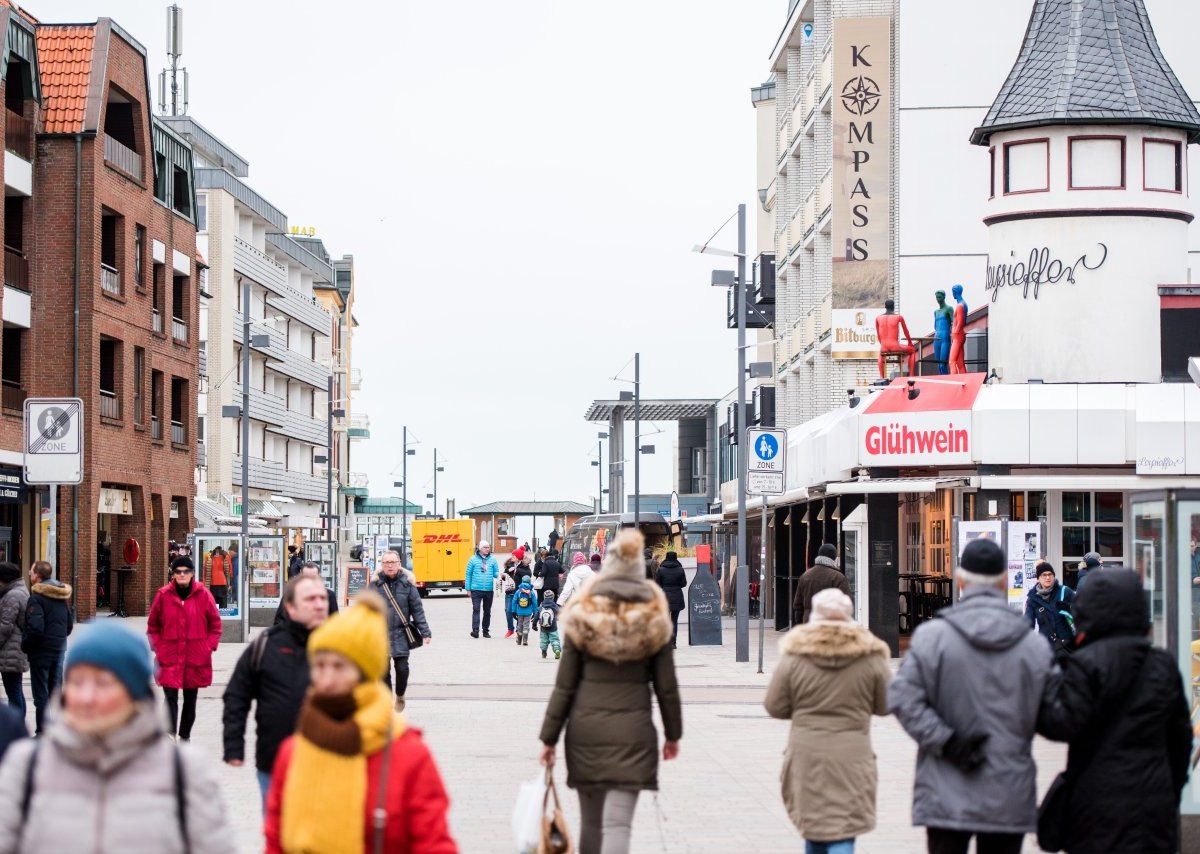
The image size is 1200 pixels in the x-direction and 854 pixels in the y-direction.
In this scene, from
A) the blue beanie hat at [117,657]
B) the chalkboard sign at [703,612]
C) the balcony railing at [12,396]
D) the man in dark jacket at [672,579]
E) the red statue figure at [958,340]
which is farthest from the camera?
the balcony railing at [12,396]

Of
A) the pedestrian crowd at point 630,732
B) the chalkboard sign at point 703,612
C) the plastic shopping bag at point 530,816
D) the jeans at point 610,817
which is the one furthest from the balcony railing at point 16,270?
the jeans at point 610,817

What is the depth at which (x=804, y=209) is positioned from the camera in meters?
45.9

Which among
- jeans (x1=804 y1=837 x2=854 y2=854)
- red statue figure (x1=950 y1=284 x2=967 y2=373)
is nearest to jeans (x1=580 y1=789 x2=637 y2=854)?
jeans (x1=804 y1=837 x2=854 y2=854)

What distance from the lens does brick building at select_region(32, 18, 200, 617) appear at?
4400 centimetres

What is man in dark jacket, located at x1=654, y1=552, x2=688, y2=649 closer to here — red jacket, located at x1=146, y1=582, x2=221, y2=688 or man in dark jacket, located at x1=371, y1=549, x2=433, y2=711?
man in dark jacket, located at x1=371, y1=549, x2=433, y2=711

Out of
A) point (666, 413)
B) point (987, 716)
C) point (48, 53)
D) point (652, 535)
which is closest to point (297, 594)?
point (987, 716)

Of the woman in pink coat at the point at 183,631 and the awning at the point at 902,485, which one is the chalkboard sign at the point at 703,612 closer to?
the awning at the point at 902,485

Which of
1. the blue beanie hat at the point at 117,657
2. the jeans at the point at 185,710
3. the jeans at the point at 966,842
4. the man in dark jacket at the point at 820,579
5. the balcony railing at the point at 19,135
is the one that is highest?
the balcony railing at the point at 19,135

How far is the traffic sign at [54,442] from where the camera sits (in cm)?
1962

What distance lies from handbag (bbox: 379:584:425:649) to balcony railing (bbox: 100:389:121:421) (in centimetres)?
3013

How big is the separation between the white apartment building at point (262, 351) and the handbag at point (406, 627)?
49.5 m

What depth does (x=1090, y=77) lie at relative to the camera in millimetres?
29438

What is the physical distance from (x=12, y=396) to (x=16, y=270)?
2.95 m

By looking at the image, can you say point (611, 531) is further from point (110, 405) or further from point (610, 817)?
point (610, 817)
